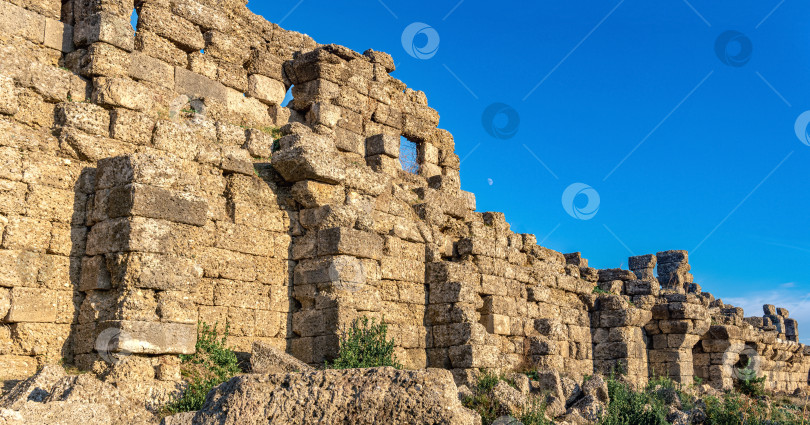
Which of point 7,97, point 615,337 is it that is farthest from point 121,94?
point 615,337

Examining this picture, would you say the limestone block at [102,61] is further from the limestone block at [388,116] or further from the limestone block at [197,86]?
the limestone block at [388,116]

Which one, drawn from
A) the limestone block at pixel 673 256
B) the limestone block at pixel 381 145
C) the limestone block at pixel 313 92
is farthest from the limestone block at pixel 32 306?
the limestone block at pixel 673 256

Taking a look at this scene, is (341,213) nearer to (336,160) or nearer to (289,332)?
(336,160)

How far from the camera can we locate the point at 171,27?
10070mm

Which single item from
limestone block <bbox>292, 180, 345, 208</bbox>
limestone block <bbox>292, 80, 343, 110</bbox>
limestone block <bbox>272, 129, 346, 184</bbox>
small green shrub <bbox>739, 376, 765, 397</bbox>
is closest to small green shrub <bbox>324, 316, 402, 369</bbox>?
limestone block <bbox>292, 180, 345, 208</bbox>

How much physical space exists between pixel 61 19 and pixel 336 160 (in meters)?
3.95

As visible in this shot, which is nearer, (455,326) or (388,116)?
(455,326)

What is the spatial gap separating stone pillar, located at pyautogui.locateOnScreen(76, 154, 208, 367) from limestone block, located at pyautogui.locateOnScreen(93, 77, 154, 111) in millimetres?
956

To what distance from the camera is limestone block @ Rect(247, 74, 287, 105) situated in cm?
1144

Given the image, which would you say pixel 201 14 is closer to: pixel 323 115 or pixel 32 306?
pixel 323 115

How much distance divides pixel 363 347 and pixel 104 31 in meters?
4.96

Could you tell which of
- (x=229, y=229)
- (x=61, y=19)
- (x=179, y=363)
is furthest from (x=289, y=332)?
(x=61, y=19)

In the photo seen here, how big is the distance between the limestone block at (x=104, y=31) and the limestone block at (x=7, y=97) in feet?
4.30

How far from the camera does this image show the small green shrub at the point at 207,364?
7.42 meters
